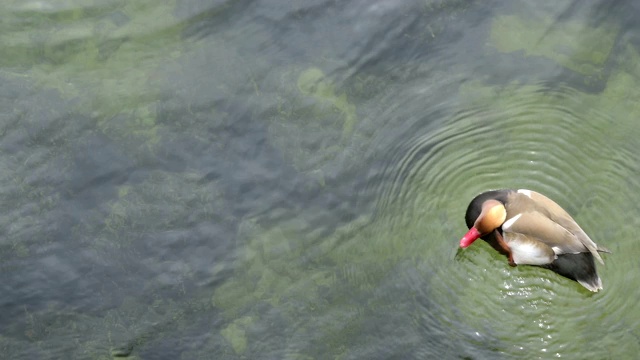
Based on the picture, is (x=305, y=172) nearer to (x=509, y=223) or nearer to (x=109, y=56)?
(x=509, y=223)

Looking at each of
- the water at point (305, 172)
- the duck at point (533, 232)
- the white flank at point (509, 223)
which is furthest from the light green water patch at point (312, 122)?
the white flank at point (509, 223)

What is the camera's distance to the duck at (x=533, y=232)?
547 centimetres

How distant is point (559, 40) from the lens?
20.6 ft

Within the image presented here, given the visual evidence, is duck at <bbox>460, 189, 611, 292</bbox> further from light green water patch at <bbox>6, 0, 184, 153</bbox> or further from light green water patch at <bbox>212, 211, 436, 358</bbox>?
light green water patch at <bbox>6, 0, 184, 153</bbox>

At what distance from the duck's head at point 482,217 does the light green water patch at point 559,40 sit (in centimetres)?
121

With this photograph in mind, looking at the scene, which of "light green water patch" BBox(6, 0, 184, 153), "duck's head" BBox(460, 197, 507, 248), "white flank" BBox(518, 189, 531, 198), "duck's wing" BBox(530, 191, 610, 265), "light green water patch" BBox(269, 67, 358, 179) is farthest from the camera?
"light green water patch" BBox(6, 0, 184, 153)

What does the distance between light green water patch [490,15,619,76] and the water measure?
0.02 metres

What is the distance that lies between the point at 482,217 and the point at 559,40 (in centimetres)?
155

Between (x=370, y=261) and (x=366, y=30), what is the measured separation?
67.9 inches

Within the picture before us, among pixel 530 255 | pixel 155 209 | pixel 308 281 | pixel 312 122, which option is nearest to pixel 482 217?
pixel 530 255

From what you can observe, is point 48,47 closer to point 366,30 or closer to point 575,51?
point 366,30

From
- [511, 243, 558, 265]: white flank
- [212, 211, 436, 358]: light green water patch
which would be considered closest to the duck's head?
[511, 243, 558, 265]: white flank

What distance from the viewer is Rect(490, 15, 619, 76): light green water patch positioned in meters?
6.21

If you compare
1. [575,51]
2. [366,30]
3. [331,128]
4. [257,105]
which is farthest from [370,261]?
[575,51]
